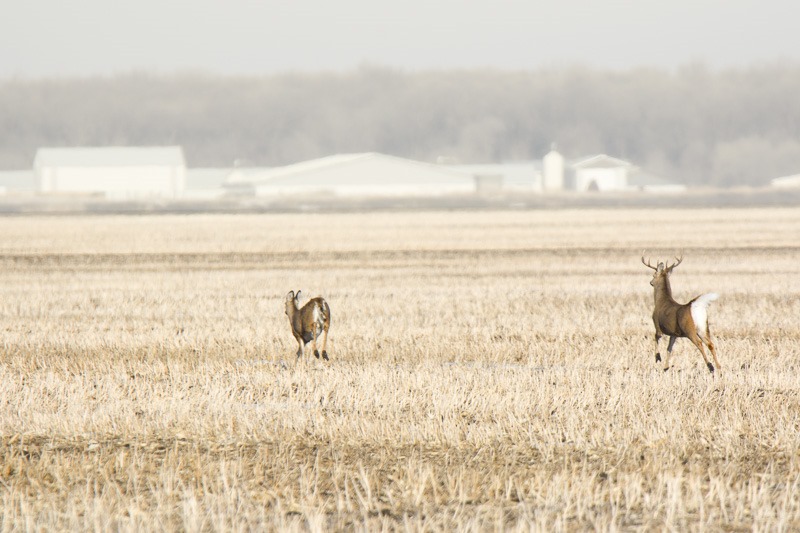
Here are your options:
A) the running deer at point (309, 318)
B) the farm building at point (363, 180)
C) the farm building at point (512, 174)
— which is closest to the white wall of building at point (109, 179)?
the farm building at point (363, 180)

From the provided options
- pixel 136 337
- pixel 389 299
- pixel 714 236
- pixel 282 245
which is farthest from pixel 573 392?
pixel 714 236

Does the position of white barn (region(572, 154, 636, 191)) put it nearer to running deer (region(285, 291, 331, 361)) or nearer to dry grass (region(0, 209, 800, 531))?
dry grass (region(0, 209, 800, 531))

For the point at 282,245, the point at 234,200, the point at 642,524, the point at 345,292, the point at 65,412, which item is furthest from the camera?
the point at 234,200

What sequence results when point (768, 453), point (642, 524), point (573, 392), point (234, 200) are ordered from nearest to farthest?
point (642, 524)
point (768, 453)
point (573, 392)
point (234, 200)

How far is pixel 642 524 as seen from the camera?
6.75 m

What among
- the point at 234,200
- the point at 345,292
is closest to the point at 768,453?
the point at 345,292

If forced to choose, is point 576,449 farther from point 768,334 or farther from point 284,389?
point 768,334

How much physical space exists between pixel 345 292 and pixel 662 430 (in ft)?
45.9

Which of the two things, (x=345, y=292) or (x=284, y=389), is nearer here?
(x=284, y=389)

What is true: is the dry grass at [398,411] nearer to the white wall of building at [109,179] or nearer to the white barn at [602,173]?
the white wall of building at [109,179]

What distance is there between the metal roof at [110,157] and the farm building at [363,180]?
36.6ft

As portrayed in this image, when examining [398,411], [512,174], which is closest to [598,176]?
[512,174]

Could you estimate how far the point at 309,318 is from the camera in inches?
491

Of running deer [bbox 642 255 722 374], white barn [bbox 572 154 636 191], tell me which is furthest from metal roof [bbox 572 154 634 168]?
running deer [bbox 642 255 722 374]
